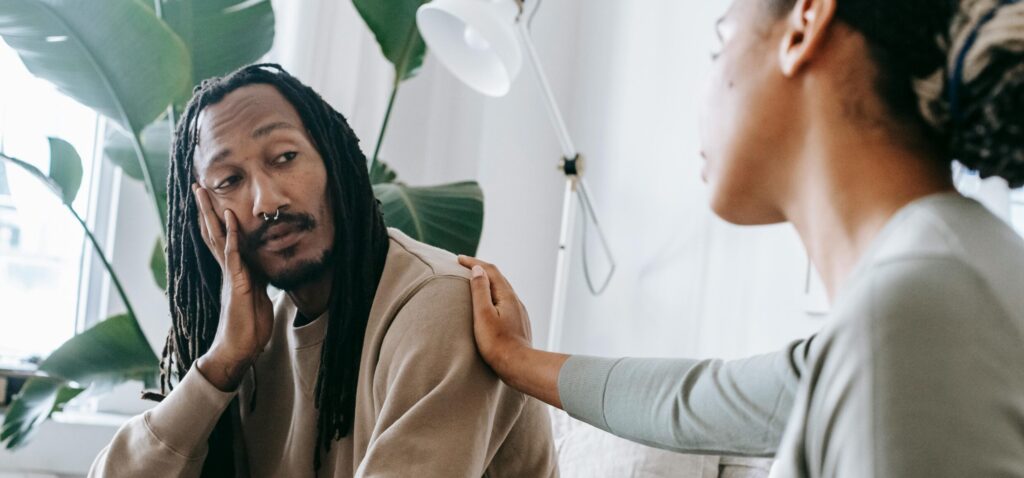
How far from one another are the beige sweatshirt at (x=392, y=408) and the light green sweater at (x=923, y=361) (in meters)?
0.54

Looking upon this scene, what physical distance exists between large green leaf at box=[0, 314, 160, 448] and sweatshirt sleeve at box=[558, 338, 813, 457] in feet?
4.43

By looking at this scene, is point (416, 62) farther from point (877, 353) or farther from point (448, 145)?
point (877, 353)

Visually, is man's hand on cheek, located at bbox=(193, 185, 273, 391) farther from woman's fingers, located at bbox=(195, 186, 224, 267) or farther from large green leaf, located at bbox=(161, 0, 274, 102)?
large green leaf, located at bbox=(161, 0, 274, 102)

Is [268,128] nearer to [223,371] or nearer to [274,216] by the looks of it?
[274,216]

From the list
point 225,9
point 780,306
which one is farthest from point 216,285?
point 780,306

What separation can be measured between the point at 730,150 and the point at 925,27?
7.1 inches

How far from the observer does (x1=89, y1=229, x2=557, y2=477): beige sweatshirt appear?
1075mm

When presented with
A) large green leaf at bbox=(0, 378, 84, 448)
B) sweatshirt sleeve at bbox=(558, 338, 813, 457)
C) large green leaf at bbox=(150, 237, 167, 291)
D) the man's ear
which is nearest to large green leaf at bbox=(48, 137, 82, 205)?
large green leaf at bbox=(150, 237, 167, 291)

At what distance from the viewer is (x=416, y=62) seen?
7.47 ft

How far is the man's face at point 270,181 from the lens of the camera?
47.6 inches

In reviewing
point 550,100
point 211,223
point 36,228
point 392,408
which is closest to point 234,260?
point 211,223

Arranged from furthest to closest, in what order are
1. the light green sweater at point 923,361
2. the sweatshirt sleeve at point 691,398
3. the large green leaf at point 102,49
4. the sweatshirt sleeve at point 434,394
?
the large green leaf at point 102,49, the sweatshirt sleeve at point 434,394, the sweatshirt sleeve at point 691,398, the light green sweater at point 923,361

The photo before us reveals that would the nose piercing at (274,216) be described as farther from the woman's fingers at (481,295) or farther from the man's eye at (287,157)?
the woman's fingers at (481,295)

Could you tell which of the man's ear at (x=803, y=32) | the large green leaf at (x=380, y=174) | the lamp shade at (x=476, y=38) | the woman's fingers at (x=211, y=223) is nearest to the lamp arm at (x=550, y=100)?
the lamp shade at (x=476, y=38)
